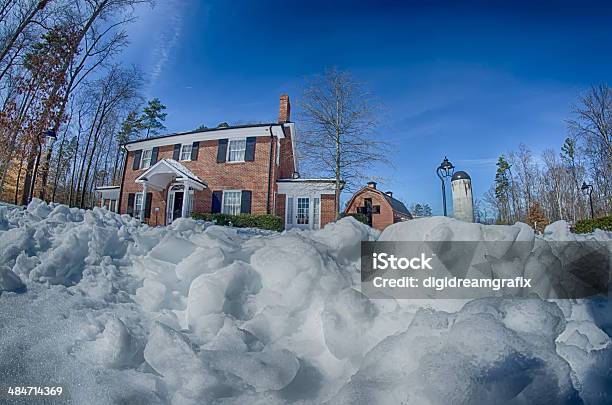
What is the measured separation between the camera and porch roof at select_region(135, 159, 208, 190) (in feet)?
43.9

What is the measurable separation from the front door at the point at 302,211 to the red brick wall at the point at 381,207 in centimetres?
680

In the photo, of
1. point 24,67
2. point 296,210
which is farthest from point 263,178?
point 24,67

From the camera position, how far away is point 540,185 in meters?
27.5

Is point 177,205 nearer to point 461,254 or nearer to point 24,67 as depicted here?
point 24,67

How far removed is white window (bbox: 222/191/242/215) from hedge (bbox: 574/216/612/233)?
13.2 metres

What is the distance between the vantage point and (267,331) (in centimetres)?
155

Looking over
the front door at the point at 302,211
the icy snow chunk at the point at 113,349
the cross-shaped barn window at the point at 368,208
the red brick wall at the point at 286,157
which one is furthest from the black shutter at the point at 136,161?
the icy snow chunk at the point at 113,349

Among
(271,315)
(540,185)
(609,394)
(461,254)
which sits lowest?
(609,394)

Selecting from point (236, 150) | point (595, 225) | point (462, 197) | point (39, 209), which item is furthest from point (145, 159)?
point (595, 225)

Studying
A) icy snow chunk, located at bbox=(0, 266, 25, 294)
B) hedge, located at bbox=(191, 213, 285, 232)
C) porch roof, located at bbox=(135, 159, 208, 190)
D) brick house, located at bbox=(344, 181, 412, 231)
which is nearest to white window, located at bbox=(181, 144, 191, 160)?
porch roof, located at bbox=(135, 159, 208, 190)

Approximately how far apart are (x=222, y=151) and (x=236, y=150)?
2.38ft

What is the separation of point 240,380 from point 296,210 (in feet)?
42.6

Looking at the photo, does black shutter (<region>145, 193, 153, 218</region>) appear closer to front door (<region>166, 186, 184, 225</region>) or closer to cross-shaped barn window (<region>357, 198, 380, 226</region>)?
front door (<region>166, 186, 184, 225</region>)

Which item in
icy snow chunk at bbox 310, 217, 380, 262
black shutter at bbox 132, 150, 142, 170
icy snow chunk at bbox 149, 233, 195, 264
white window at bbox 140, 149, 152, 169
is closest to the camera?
Answer: icy snow chunk at bbox 149, 233, 195, 264
